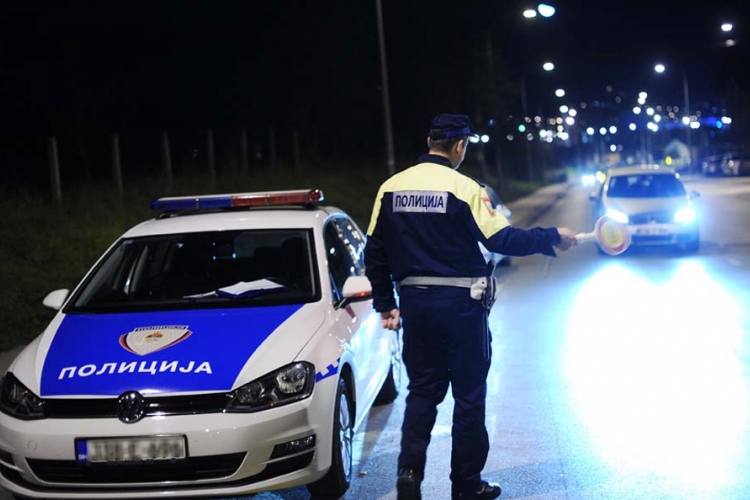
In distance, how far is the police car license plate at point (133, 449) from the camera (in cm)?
458

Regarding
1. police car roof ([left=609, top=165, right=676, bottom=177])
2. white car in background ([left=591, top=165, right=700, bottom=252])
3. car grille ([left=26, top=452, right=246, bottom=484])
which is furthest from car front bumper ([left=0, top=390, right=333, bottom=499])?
police car roof ([left=609, top=165, right=676, bottom=177])

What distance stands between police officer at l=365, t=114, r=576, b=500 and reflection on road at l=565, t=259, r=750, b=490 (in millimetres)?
1290

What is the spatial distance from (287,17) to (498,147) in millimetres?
10982

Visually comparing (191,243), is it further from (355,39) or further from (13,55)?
(355,39)

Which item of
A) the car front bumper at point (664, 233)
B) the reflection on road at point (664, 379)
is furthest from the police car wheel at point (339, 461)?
the car front bumper at point (664, 233)

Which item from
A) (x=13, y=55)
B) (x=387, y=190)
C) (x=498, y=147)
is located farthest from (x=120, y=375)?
(x=498, y=147)

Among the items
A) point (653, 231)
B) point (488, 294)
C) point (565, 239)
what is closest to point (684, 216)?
point (653, 231)

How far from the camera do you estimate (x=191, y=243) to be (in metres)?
6.59

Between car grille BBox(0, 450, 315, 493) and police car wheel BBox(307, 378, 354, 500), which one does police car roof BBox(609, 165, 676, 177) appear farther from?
car grille BBox(0, 450, 315, 493)

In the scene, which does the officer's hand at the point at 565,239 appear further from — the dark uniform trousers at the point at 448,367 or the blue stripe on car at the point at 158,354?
the blue stripe on car at the point at 158,354

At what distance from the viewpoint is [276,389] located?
4.82m

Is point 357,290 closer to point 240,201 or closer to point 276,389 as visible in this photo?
point 276,389

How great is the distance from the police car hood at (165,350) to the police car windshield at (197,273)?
1.15ft

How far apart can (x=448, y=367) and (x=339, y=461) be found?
2.54 feet
